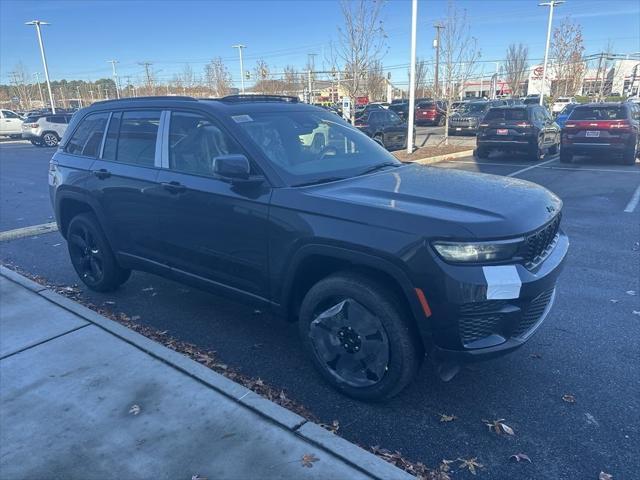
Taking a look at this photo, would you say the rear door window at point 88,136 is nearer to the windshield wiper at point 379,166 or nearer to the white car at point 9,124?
the windshield wiper at point 379,166

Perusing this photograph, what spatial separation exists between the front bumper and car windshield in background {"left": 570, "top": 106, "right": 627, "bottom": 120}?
12570 mm

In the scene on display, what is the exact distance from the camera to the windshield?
3.46 meters

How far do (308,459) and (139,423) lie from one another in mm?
1067

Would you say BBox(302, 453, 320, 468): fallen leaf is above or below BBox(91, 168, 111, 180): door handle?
below

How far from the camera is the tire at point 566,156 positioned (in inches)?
547

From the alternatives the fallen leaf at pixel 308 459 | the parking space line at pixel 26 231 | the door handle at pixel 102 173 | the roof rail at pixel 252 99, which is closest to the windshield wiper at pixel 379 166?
the roof rail at pixel 252 99

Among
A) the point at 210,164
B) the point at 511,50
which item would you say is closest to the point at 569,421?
the point at 210,164

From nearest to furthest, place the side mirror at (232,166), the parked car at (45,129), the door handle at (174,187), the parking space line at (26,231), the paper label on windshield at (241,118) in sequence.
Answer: the side mirror at (232,166)
the paper label on windshield at (241,118)
the door handle at (174,187)
the parking space line at (26,231)
the parked car at (45,129)

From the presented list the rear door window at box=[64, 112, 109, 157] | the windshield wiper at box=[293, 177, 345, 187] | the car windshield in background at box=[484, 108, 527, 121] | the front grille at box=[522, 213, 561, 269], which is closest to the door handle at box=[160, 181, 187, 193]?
the windshield wiper at box=[293, 177, 345, 187]

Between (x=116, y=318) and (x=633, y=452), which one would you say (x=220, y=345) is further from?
(x=633, y=452)

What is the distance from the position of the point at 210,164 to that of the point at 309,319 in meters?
1.42

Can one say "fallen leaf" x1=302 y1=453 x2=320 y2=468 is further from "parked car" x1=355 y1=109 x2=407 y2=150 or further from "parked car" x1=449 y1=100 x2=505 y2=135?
"parked car" x1=449 y1=100 x2=505 y2=135

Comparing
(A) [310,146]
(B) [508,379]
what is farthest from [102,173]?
(B) [508,379]

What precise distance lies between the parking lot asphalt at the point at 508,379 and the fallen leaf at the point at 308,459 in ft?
1.20
